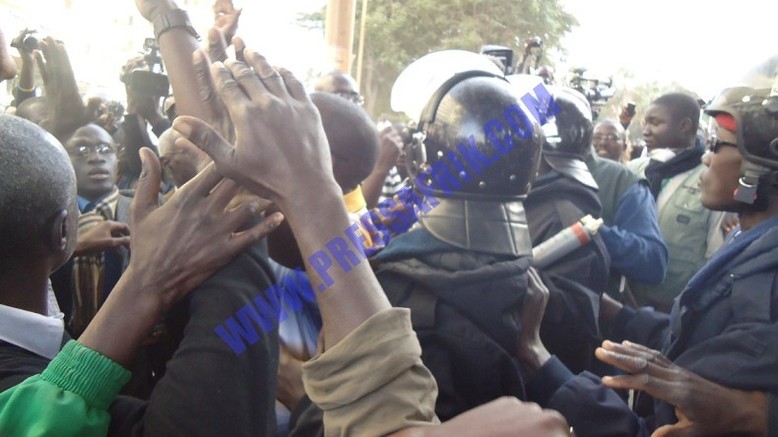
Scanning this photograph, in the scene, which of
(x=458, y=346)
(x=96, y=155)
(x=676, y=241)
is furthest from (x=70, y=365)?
(x=676, y=241)

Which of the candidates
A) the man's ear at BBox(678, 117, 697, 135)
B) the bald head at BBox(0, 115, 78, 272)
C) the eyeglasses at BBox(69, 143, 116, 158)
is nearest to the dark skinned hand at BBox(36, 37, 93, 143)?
the eyeglasses at BBox(69, 143, 116, 158)

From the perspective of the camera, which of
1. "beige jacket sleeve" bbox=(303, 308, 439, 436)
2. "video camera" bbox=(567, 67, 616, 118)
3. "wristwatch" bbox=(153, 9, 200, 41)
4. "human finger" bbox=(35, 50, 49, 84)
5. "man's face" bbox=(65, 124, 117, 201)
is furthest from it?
"video camera" bbox=(567, 67, 616, 118)

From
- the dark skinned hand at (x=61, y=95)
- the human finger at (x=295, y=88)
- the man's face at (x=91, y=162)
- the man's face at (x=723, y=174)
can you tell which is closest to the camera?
the human finger at (x=295, y=88)

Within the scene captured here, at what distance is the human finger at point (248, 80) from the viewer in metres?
1.06

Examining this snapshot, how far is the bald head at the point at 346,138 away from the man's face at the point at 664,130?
3768 millimetres

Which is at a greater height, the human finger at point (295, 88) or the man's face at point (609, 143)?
the human finger at point (295, 88)

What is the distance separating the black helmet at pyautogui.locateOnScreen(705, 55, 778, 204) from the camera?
7.17ft

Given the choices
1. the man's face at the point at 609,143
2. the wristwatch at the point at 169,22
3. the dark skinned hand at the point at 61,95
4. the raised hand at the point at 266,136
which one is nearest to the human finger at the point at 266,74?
the raised hand at the point at 266,136

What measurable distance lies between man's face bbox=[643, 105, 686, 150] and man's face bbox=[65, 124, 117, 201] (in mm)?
4393

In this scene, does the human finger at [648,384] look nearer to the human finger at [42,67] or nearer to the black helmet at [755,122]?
the black helmet at [755,122]

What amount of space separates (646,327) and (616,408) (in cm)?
95

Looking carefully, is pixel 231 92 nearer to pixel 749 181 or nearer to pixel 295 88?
pixel 295 88

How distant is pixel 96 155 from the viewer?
3701 millimetres

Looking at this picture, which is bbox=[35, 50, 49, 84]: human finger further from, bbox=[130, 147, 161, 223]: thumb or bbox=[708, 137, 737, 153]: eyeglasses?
bbox=[708, 137, 737, 153]: eyeglasses
